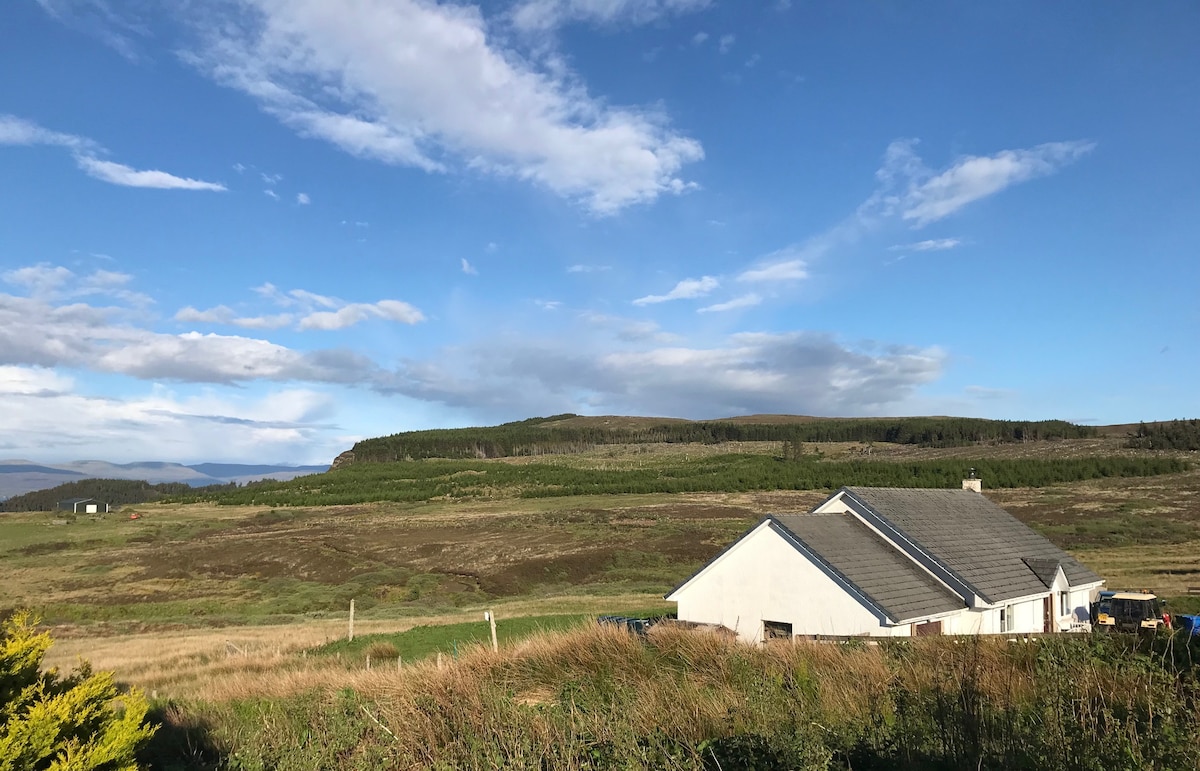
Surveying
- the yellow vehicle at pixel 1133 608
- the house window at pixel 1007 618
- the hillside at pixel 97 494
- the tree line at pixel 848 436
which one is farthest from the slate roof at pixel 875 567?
the hillside at pixel 97 494

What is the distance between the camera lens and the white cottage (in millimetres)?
18922

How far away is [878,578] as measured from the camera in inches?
771

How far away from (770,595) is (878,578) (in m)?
2.91

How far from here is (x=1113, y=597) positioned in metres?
25.6

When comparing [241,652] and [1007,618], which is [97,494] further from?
[1007,618]

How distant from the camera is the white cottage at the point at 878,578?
18922 millimetres

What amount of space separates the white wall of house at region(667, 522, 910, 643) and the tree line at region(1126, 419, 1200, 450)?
124m

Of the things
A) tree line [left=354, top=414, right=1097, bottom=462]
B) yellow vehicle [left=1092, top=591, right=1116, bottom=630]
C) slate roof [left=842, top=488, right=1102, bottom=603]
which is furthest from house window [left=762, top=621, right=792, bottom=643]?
tree line [left=354, top=414, right=1097, bottom=462]

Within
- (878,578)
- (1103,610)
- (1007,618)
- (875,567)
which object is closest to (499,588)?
(875,567)

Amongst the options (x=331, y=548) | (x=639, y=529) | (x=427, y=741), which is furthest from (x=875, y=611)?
(x=331, y=548)

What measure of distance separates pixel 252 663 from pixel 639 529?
4805cm

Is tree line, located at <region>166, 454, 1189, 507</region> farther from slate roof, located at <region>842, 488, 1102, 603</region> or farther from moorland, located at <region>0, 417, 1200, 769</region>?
slate roof, located at <region>842, 488, 1102, 603</region>

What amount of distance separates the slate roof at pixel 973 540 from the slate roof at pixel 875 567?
815 mm

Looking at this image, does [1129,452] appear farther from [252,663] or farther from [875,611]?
[252,663]
